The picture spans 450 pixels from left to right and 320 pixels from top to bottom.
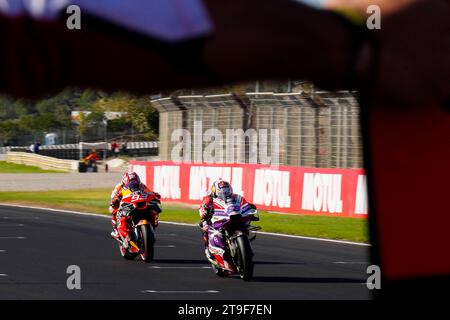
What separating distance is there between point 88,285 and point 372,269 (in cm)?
1520

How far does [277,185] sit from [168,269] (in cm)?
1362

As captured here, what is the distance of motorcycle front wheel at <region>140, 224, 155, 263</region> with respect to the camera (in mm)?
19264

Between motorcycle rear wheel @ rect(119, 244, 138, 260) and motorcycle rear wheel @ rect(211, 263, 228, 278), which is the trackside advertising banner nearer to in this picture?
motorcycle rear wheel @ rect(119, 244, 138, 260)

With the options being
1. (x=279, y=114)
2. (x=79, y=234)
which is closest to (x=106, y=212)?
(x=79, y=234)

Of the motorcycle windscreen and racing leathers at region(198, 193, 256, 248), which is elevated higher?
the motorcycle windscreen

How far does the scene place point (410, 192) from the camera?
1444mm

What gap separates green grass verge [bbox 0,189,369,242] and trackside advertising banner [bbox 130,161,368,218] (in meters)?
0.29

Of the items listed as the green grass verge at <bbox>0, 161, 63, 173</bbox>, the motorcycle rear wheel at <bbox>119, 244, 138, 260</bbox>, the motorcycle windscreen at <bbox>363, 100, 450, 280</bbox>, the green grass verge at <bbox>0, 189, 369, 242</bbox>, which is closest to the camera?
the motorcycle windscreen at <bbox>363, 100, 450, 280</bbox>

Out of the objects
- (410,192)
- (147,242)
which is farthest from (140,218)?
(410,192)

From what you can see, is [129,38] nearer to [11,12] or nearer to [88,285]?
[11,12]

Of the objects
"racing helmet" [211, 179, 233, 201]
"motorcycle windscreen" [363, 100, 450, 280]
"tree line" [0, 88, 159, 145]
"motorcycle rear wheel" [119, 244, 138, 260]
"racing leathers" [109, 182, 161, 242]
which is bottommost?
"motorcycle rear wheel" [119, 244, 138, 260]

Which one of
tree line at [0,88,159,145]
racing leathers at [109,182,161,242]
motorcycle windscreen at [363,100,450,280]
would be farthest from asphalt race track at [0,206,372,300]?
motorcycle windscreen at [363,100,450,280]

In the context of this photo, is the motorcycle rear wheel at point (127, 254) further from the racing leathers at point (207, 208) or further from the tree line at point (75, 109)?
the tree line at point (75, 109)

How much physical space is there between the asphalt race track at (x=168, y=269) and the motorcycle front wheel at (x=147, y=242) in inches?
6.2
